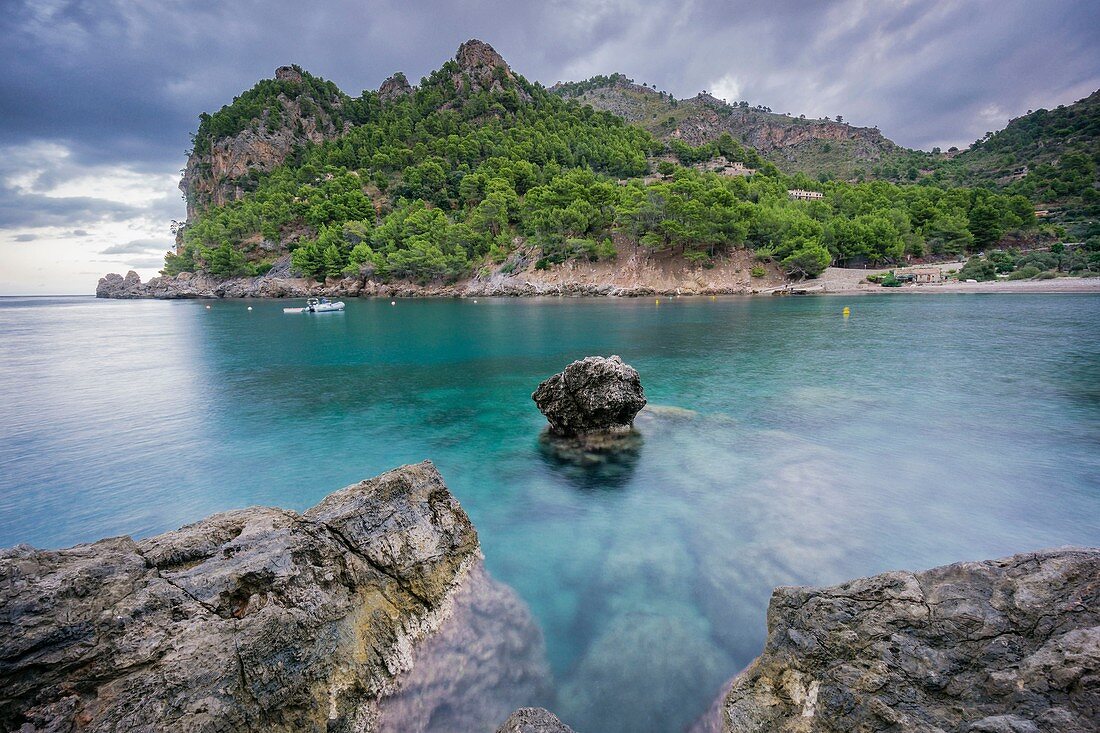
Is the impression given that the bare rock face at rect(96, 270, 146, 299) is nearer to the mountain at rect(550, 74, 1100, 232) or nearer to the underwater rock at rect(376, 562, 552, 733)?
the underwater rock at rect(376, 562, 552, 733)

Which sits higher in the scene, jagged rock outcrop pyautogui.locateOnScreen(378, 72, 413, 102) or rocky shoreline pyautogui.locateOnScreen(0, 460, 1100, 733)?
jagged rock outcrop pyautogui.locateOnScreen(378, 72, 413, 102)

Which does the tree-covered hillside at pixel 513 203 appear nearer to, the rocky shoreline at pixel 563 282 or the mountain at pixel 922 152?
the rocky shoreline at pixel 563 282

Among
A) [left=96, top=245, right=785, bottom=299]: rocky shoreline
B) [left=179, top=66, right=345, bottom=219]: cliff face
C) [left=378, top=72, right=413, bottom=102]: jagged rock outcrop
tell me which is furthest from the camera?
[left=378, top=72, right=413, bottom=102]: jagged rock outcrop

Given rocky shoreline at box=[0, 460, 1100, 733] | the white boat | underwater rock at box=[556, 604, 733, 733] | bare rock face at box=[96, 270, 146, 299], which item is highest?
bare rock face at box=[96, 270, 146, 299]

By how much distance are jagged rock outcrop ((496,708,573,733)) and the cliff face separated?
13475cm

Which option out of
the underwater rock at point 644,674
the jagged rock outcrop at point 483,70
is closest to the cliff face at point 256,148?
the jagged rock outcrop at point 483,70

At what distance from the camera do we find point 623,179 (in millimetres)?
98250

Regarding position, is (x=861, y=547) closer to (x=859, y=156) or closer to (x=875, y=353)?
(x=875, y=353)

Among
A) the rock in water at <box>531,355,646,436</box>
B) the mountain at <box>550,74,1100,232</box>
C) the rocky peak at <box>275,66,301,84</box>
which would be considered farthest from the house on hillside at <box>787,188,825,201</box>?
the rocky peak at <box>275,66,301,84</box>

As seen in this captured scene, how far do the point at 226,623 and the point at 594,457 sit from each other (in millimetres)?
7543

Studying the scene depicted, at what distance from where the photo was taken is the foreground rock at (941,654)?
7.55 feet

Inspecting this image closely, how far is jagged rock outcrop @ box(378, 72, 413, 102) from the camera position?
461 feet

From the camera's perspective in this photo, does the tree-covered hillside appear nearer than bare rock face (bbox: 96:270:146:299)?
Yes

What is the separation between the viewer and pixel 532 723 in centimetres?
301
